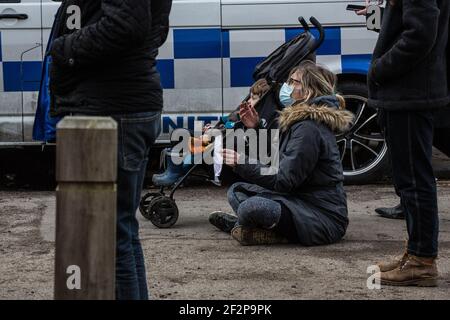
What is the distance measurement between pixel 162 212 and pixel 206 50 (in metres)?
1.76

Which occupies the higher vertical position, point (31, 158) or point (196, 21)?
point (196, 21)

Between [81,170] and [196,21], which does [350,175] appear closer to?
[196,21]

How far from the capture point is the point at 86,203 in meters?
2.50

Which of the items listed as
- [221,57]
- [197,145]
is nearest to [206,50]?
[221,57]

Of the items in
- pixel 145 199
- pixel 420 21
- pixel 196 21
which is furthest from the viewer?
pixel 196 21

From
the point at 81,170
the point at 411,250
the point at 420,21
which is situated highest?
the point at 420,21

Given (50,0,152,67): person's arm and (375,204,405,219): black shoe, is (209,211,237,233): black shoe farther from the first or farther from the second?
(50,0,152,67): person's arm

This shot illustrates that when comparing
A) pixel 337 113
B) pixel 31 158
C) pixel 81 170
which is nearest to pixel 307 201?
pixel 337 113

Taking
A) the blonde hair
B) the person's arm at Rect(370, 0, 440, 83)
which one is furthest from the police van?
the person's arm at Rect(370, 0, 440, 83)

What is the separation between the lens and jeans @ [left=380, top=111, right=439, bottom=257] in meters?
4.12

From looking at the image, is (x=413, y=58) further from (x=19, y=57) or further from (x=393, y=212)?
(x=19, y=57)

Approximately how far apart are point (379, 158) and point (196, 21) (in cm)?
177

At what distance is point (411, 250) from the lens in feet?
13.9

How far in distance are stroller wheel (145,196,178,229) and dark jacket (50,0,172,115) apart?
2332 millimetres
